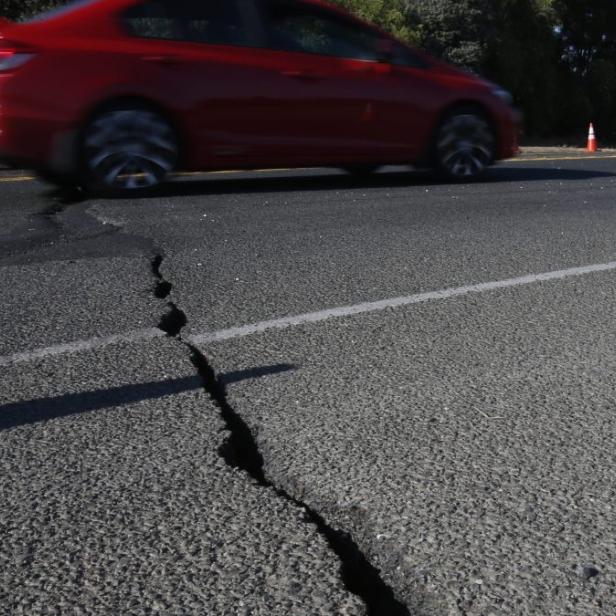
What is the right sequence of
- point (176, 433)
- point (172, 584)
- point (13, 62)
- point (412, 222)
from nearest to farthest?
point (172, 584) → point (176, 433) → point (412, 222) → point (13, 62)

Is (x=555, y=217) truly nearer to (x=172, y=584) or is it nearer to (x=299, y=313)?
(x=299, y=313)

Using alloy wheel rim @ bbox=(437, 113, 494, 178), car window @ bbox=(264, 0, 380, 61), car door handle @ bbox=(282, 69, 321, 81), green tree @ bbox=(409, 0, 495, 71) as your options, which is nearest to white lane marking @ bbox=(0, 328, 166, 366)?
car door handle @ bbox=(282, 69, 321, 81)

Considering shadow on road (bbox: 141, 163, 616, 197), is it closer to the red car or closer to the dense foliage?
the red car

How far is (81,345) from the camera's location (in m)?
3.47

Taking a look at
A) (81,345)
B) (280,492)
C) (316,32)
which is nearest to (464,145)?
(316,32)

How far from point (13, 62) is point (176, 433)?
5.00 meters

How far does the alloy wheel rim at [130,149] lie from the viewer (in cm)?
708

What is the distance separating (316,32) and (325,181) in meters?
1.44

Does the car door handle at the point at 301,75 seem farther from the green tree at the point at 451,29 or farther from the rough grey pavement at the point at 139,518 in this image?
the green tree at the point at 451,29

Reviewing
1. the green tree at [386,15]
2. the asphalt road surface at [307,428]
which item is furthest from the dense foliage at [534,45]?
the asphalt road surface at [307,428]

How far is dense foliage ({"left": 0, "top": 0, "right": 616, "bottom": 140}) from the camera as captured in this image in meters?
29.5

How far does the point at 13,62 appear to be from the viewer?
682 centimetres

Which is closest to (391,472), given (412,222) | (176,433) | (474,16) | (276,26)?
(176,433)

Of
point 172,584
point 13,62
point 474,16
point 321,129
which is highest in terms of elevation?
point 474,16
